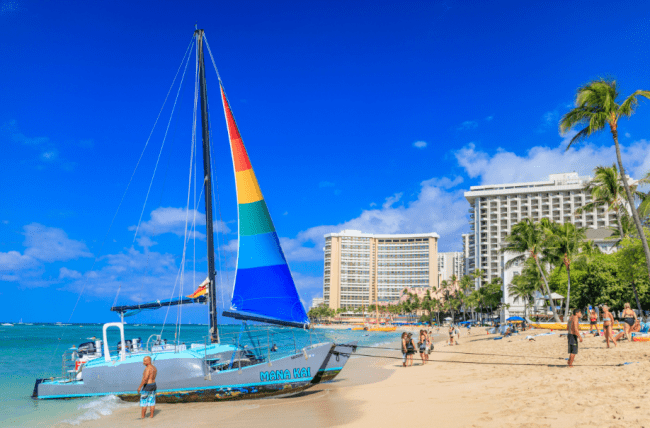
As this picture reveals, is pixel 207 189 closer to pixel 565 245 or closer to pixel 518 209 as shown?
pixel 565 245

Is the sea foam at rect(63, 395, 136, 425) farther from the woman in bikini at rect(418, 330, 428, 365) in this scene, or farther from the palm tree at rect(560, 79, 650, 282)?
the palm tree at rect(560, 79, 650, 282)

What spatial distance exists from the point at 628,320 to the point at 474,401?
11.4m

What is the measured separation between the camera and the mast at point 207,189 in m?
15.2

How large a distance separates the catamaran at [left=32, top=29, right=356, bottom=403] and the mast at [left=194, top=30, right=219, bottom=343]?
1.4 inches

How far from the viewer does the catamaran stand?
44.9ft

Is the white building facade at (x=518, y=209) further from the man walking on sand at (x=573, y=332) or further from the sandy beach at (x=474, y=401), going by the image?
Answer: the man walking on sand at (x=573, y=332)

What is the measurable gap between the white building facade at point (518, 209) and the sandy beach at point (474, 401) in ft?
358

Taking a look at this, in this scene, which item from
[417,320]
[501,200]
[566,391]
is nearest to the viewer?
[566,391]

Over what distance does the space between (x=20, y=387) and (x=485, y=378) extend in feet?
68.8

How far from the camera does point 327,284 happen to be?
18238 cm

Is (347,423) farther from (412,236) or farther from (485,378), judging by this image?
(412,236)

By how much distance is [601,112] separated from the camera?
21.6 metres

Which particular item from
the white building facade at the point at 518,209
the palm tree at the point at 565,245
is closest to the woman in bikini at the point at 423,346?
the palm tree at the point at 565,245

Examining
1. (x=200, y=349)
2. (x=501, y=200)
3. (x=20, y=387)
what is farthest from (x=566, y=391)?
(x=501, y=200)
